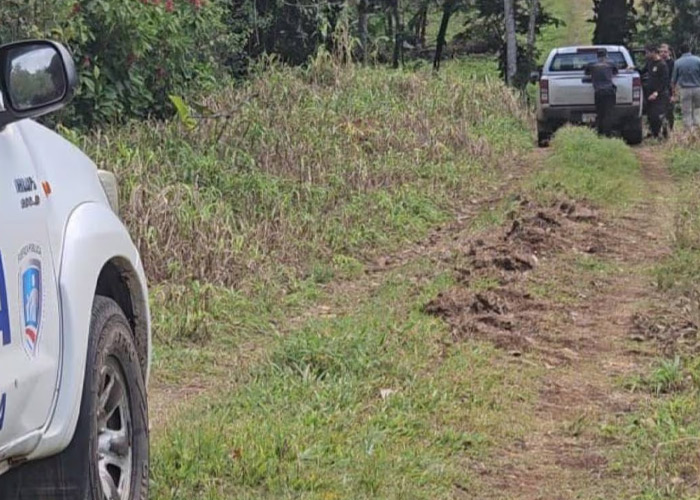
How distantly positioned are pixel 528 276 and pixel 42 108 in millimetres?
5732

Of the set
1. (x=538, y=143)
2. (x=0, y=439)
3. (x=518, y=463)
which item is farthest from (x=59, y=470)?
(x=538, y=143)

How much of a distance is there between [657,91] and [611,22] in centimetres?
1025

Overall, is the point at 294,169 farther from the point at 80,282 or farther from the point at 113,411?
the point at 80,282

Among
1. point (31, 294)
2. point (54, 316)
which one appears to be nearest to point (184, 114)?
point (54, 316)

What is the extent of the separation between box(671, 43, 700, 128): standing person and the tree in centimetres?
1049

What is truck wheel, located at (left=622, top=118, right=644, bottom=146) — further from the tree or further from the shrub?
the tree

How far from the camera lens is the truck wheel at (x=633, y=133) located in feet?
58.0

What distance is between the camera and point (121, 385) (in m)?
3.75

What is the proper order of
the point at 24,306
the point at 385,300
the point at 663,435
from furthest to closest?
the point at 385,300, the point at 663,435, the point at 24,306

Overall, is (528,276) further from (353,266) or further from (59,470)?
(59,470)

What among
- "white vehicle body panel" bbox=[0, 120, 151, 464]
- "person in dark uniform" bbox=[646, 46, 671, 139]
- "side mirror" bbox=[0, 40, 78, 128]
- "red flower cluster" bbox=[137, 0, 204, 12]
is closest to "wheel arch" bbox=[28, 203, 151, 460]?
"white vehicle body panel" bbox=[0, 120, 151, 464]

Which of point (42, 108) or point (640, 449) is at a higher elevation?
point (42, 108)

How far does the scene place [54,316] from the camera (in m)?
3.11

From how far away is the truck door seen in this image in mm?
2814
